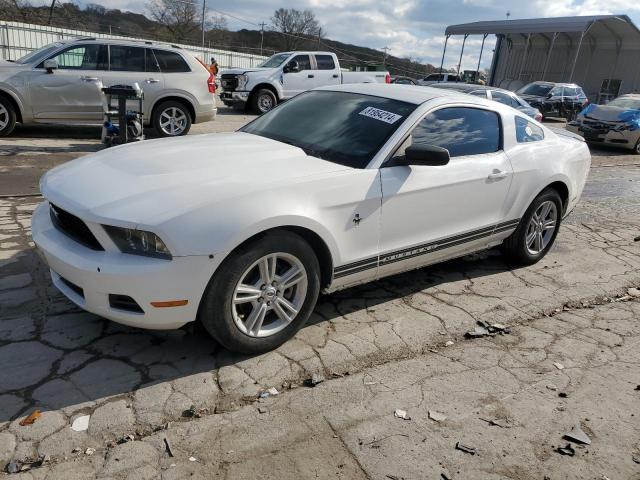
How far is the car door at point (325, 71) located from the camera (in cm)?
1648

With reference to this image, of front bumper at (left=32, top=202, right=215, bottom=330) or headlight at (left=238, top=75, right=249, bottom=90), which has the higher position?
headlight at (left=238, top=75, right=249, bottom=90)

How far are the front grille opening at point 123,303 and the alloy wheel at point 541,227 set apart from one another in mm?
3586

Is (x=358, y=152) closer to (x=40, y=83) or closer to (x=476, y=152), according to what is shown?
(x=476, y=152)

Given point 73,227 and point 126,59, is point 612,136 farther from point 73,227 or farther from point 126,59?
point 73,227

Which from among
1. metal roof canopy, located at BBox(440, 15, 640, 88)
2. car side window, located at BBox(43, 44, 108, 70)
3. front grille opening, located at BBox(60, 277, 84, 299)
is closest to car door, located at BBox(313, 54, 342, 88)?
car side window, located at BBox(43, 44, 108, 70)

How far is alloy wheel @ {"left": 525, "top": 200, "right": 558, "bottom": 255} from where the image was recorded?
4918mm

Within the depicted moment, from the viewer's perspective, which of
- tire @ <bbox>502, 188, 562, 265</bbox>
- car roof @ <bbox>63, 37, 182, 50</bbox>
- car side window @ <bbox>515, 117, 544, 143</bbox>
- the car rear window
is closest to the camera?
car side window @ <bbox>515, 117, 544, 143</bbox>

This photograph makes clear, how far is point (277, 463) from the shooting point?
7.80 ft

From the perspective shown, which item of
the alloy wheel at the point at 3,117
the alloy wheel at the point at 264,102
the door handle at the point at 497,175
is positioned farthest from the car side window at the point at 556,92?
the alloy wheel at the point at 3,117

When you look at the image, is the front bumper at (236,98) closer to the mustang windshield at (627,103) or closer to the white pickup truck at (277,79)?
the white pickup truck at (277,79)

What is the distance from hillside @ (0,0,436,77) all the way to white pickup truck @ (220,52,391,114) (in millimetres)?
22575

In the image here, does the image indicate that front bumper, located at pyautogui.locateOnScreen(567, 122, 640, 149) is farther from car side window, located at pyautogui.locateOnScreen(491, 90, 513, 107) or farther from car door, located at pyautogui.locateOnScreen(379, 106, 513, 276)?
car door, located at pyautogui.locateOnScreen(379, 106, 513, 276)

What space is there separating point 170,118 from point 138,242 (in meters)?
8.01

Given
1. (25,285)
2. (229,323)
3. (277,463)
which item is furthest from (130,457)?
(25,285)
